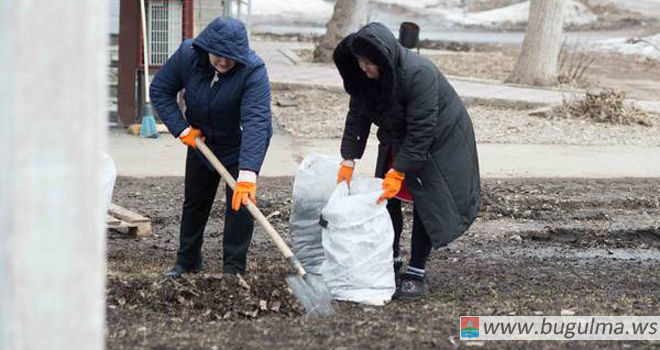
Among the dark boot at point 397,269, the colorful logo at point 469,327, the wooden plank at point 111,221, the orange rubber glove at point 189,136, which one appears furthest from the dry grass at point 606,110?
the colorful logo at point 469,327

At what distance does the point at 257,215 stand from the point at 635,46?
18.8 meters

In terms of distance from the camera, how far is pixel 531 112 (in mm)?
13367

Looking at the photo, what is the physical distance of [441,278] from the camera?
21.4 ft

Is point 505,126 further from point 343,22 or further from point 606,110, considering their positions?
point 343,22

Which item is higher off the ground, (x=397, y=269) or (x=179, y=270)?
(x=397, y=269)

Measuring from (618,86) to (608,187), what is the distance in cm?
841

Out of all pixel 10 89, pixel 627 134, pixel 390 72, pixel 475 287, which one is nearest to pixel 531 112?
pixel 627 134

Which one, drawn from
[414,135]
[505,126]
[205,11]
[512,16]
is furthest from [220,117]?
[512,16]

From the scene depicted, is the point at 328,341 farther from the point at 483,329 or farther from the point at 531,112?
the point at 531,112

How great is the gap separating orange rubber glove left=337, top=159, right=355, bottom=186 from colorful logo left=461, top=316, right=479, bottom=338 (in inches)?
44.6

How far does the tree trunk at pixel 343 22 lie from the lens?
18.7 metres

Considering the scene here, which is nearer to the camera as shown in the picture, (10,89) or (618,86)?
(10,89)

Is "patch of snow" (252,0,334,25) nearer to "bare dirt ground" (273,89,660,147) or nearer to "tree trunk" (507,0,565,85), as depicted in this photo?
"tree trunk" (507,0,565,85)

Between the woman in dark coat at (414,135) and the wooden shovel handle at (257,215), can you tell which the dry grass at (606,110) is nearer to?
the woman in dark coat at (414,135)
